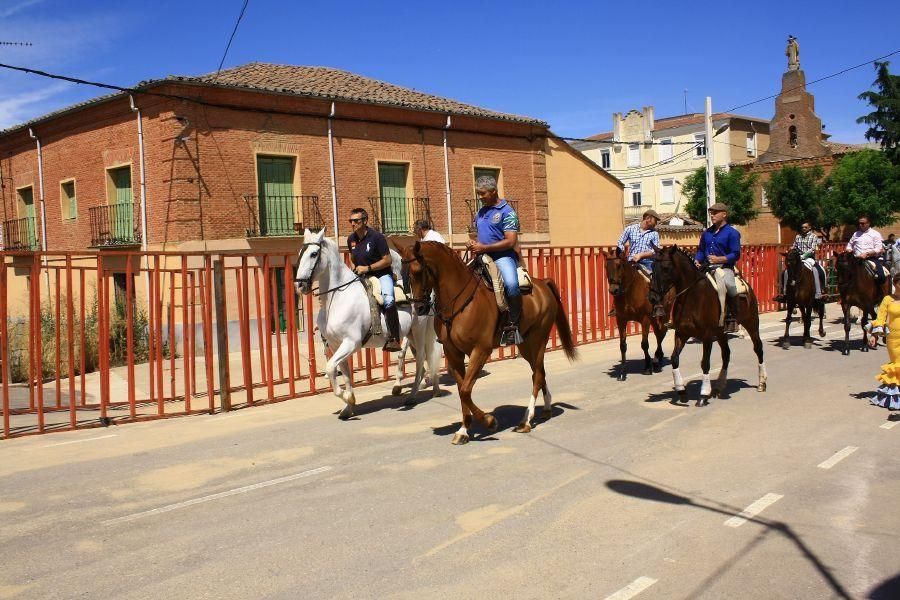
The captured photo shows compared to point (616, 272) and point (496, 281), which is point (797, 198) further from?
point (496, 281)

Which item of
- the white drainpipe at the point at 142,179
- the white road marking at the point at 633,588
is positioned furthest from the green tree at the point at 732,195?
the white road marking at the point at 633,588

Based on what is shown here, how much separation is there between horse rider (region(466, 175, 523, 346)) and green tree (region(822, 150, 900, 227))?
3927 centimetres

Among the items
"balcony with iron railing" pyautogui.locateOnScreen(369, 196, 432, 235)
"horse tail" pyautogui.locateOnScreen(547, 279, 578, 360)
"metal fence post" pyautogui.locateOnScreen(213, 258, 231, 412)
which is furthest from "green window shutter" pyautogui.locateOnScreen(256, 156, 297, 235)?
"horse tail" pyautogui.locateOnScreen(547, 279, 578, 360)

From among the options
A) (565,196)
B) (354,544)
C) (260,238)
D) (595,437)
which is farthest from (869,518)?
(565,196)

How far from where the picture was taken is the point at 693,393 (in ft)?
33.1

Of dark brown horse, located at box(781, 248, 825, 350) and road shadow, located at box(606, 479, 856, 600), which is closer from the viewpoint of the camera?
road shadow, located at box(606, 479, 856, 600)

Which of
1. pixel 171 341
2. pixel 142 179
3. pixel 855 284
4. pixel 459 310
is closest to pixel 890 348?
pixel 459 310

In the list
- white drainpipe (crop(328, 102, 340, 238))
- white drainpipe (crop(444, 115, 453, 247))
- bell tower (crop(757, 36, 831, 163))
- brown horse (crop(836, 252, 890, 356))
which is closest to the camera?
brown horse (crop(836, 252, 890, 356))

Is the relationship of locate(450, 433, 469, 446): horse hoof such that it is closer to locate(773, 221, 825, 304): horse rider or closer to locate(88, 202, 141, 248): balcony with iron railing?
locate(773, 221, 825, 304): horse rider

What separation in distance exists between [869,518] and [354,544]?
3613mm

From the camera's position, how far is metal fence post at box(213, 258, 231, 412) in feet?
35.3

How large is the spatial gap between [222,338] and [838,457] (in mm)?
8068

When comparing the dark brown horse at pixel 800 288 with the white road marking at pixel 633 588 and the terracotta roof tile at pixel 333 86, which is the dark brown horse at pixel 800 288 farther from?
the terracotta roof tile at pixel 333 86

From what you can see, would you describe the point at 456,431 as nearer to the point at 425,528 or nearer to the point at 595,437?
the point at 595,437
